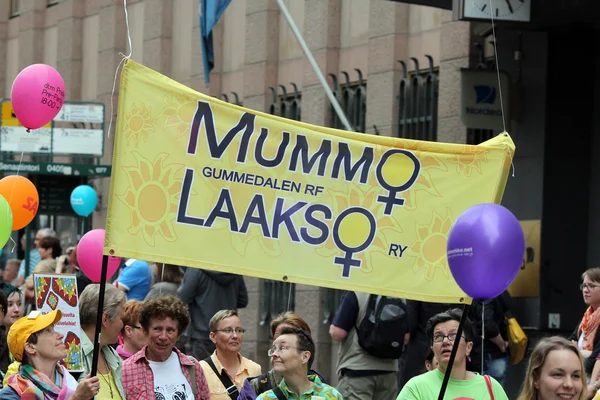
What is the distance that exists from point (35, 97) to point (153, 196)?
3976 millimetres

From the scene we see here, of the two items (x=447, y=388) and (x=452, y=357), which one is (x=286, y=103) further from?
(x=452, y=357)

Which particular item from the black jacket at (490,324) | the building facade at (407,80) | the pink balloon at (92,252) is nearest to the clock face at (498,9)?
the building facade at (407,80)

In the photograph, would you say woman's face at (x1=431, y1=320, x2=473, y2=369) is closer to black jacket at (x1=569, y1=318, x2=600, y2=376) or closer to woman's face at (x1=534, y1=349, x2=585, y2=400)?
woman's face at (x1=534, y1=349, x2=585, y2=400)

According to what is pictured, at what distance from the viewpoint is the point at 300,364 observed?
325 inches

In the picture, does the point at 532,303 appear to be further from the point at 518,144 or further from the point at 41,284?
the point at 41,284

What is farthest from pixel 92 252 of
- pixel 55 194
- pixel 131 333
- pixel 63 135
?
pixel 63 135

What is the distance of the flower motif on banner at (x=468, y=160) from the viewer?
8.30 metres

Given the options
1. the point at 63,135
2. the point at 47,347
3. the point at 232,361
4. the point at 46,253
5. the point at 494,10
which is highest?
the point at 494,10

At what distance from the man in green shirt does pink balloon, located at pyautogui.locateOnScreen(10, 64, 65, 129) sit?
3989 millimetres

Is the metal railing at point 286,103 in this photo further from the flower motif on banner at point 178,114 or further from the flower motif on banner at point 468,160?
the flower motif on banner at point 178,114

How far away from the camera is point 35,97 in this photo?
452 inches

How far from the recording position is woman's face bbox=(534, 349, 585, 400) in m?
6.72

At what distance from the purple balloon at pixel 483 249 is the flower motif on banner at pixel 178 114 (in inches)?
65.6

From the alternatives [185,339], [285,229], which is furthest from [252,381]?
[185,339]
